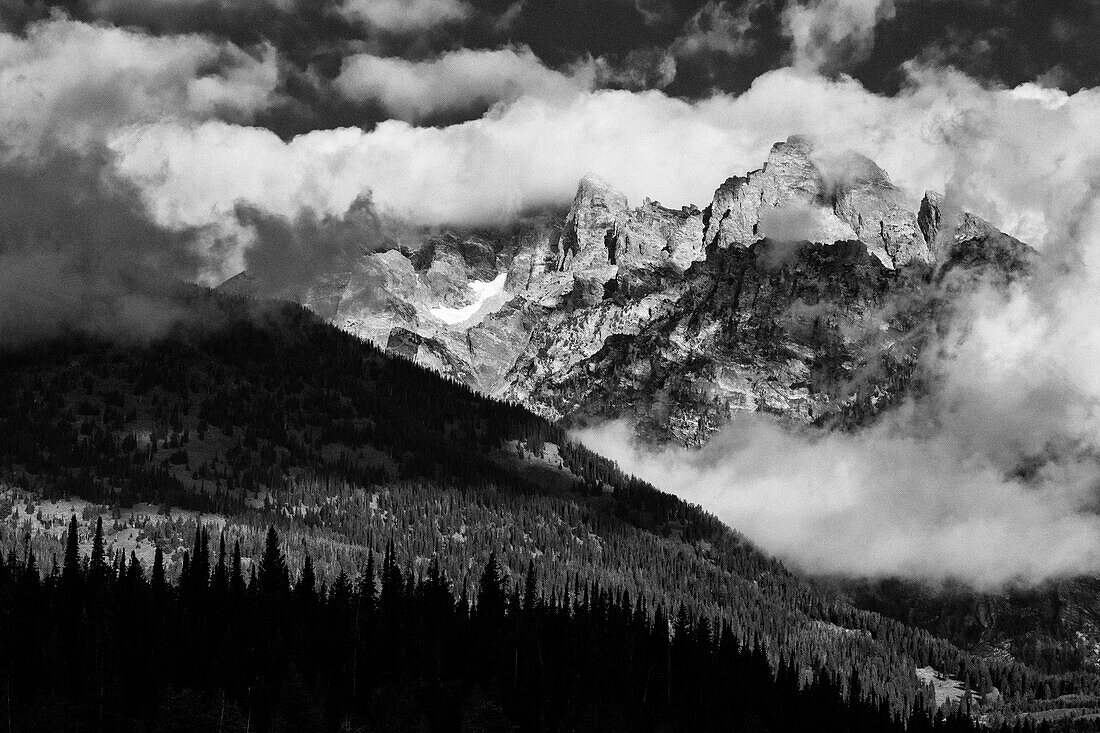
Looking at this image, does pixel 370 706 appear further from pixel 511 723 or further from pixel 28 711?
pixel 28 711

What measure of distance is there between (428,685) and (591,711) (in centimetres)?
2104

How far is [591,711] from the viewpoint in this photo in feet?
652

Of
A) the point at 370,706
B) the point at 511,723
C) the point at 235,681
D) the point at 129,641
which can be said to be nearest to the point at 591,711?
the point at 511,723

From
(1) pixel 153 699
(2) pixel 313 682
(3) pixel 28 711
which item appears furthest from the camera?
(2) pixel 313 682

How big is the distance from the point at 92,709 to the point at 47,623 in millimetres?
35529

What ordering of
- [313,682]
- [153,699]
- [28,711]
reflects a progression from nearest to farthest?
[28,711], [153,699], [313,682]

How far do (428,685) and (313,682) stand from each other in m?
14.0

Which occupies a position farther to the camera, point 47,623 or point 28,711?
point 47,623

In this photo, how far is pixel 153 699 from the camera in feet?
586

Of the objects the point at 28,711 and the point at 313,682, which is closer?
the point at 28,711

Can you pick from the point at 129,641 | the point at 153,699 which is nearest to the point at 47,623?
the point at 129,641

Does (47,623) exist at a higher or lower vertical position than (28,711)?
higher

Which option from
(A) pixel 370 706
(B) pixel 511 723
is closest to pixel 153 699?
(A) pixel 370 706

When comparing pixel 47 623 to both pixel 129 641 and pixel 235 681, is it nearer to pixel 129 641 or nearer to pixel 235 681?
pixel 129 641
